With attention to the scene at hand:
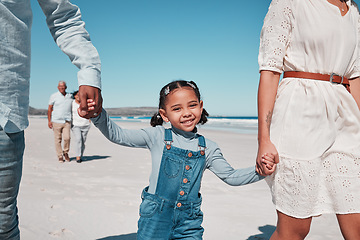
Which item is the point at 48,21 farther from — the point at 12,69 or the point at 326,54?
the point at 326,54

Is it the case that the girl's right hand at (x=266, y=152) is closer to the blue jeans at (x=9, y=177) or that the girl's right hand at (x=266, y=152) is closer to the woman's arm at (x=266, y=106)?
the woman's arm at (x=266, y=106)

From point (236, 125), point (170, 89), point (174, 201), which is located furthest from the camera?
point (236, 125)

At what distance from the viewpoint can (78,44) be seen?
1.95 m

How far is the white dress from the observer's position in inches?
74.5

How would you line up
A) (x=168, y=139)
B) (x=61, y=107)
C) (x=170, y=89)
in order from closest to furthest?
(x=168, y=139)
(x=170, y=89)
(x=61, y=107)

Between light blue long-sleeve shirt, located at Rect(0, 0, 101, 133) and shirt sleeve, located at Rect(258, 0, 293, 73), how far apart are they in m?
1.04

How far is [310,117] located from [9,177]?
176 cm

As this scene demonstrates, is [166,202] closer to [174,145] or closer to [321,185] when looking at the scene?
[174,145]

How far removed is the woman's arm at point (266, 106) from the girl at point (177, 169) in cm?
36

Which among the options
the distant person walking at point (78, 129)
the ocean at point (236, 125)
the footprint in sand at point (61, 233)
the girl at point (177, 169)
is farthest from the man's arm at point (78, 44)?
the ocean at point (236, 125)

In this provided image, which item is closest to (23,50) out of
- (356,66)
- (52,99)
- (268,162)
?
(268,162)

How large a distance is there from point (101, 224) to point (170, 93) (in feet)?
6.92

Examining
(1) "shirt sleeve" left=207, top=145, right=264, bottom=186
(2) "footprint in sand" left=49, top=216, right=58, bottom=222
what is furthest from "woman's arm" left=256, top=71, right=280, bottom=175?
(2) "footprint in sand" left=49, top=216, right=58, bottom=222

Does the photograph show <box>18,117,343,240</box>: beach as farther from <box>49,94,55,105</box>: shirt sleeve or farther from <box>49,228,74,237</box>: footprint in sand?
<box>49,94,55,105</box>: shirt sleeve
